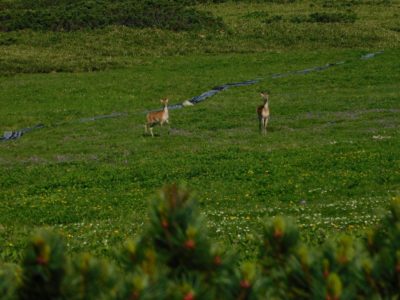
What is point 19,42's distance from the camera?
66.0 meters

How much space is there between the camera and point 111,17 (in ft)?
242

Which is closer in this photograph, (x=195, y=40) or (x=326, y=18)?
(x=195, y=40)

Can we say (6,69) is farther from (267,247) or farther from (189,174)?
(267,247)

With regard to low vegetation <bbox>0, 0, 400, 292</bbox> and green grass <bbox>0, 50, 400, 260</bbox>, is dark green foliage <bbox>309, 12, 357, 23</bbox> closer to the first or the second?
low vegetation <bbox>0, 0, 400, 292</bbox>

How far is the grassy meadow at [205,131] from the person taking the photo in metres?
16.8

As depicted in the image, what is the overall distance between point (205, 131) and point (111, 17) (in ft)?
148

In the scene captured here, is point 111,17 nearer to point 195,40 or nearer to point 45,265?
point 195,40

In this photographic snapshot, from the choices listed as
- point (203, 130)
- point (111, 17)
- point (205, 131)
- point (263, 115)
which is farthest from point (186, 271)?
point (111, 17)

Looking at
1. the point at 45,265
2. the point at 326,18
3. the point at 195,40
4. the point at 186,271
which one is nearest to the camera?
the point at 45,265

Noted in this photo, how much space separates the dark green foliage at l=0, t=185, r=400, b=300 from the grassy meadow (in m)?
0.94

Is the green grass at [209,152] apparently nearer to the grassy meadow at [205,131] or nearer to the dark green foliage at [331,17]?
the grassy meadow at [205,131]

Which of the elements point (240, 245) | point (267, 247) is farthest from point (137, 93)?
point (267, 247)

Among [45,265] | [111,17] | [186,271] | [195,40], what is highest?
[45,265]

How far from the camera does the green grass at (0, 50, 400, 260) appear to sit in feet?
52.3
